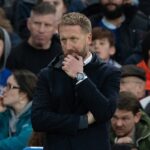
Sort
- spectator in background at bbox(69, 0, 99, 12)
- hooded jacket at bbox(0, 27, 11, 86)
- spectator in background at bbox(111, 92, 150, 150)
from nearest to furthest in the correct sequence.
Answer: spectator in background at bbox(111, 92, 150, 150) → hooded jacket at bbox(0, 27, 11, 86) → spectator in background at bbox(69, 0, 99, 12)

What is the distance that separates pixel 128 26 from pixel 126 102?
3104 millimetres

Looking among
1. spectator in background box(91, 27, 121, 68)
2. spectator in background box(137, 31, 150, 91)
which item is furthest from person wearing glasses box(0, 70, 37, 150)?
spectator in background box(137, 31, 150, 91)

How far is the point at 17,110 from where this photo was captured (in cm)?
667

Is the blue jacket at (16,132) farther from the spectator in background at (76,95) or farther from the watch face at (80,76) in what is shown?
the watch face at (80,76)

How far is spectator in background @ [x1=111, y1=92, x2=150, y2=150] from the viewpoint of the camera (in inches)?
262

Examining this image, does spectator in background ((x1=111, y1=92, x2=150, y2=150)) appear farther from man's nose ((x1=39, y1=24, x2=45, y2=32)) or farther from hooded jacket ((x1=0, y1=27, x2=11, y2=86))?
man's nose ((x1=39, y1=24, x2=45, y2=32))

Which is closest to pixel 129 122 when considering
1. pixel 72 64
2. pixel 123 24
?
pixel 72 64

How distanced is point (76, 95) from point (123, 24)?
506 cm

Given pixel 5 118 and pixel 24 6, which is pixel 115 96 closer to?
pixel 5 118

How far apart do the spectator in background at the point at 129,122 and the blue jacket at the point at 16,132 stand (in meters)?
0.78

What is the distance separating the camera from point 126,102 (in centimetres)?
675

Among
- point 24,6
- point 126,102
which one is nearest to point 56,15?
point 24,6

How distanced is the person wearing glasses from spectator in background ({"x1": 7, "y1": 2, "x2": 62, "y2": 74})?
1730 mm

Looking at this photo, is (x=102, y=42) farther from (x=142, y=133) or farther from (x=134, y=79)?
(x=142, y=133)
